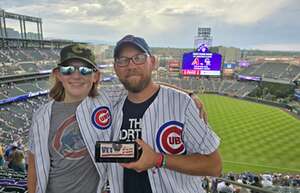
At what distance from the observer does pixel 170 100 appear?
2.12 metres

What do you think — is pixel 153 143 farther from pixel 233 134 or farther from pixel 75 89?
pixel 233 134

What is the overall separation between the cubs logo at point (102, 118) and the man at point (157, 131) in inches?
4.2


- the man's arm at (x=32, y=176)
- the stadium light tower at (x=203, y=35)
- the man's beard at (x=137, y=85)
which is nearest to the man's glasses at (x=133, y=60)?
the man's beard at (x=137, y=85)

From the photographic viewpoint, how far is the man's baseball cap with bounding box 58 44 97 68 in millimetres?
2518

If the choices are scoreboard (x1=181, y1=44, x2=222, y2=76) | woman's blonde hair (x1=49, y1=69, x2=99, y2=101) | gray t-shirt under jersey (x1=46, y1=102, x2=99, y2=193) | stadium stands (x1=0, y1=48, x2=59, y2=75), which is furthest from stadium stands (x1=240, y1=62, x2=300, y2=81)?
gray t-shirt under jersey (x1=46, y1=102, x2=99, y2=193)

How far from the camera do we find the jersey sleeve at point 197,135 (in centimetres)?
203

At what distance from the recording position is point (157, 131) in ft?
6.81

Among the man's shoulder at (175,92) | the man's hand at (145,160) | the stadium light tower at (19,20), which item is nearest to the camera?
the man's hand at (145,160)

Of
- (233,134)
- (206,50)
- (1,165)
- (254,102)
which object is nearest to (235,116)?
(233,134)

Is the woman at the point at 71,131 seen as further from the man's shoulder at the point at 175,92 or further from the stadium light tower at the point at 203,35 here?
the stadium light tower at the point at 203,35

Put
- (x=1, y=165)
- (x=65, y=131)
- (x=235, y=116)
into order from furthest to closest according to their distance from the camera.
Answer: (x=235, y=116) < (x=1, y=165) < (x=65, y=131)

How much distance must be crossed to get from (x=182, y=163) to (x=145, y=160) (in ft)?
0.84

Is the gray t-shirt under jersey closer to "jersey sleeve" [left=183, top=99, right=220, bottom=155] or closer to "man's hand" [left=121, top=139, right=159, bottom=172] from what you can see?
"man's hand" [left=121, top=139, right=159, bottom=172]

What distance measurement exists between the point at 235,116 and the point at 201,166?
101 feet
